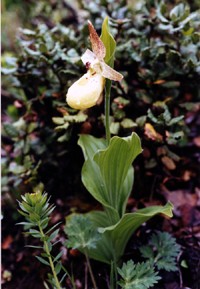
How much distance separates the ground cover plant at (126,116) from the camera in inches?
45.3

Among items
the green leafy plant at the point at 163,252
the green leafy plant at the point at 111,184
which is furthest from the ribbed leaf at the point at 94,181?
the green leafy plant at the point at 163,252

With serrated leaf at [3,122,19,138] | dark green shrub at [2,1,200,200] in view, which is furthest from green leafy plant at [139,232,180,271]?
serrated leaf at [3,122,19,138]

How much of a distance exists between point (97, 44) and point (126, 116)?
0.57 m

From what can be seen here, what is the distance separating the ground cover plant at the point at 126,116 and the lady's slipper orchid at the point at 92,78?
31 cm

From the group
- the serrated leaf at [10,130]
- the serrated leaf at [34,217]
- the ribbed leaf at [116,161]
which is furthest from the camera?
the serrated leaf at [10,130]

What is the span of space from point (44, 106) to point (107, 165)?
0.67 m

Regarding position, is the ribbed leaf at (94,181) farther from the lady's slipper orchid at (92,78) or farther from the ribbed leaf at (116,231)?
the lady's slipper orchid at (92,78)

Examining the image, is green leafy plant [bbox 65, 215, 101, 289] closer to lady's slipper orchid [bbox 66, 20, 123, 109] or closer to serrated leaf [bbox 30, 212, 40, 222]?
serrated leaf [bbox 30, 212, 40, 222]

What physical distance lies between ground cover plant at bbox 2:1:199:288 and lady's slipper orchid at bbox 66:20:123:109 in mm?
313

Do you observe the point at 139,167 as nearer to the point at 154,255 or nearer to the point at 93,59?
the point at 154,255

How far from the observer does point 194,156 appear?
135 centimetres

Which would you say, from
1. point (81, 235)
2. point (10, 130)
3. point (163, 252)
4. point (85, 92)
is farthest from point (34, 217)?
point (10, 130)

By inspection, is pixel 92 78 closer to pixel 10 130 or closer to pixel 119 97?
pixel 119 97

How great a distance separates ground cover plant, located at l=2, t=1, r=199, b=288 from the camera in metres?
1.15
